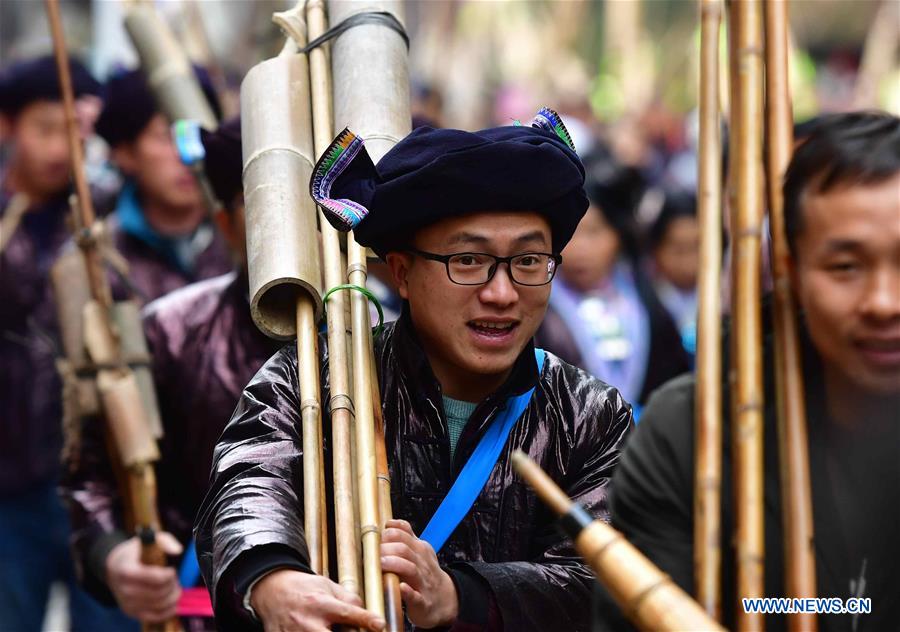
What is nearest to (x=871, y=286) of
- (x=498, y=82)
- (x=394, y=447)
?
(x=394, y=447)

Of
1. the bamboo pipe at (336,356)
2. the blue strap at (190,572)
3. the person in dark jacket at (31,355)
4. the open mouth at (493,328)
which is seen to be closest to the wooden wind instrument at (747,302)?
the open mouth at (493,328)

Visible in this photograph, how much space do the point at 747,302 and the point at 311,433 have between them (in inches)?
36.6

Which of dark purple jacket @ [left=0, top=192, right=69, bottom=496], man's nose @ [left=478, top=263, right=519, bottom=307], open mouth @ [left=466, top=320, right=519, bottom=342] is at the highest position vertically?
dark purple jacket @ [left=0, top=192, right=69, bottom=496]

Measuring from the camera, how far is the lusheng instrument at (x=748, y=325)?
257 centimetres

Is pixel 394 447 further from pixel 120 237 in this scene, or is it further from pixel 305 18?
pixel 120 237

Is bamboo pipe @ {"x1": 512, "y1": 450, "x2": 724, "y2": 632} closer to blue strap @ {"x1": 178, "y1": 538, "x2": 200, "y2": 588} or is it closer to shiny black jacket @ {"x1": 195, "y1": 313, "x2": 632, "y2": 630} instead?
shiny black jacket @ {"x1": 195, "y1": 313, "x2": 632, "y2": 630}

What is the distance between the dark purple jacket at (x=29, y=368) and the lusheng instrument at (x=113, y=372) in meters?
1.25

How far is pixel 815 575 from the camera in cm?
262

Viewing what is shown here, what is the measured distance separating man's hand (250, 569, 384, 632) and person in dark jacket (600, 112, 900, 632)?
45cm

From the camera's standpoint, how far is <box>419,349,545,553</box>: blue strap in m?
3.23

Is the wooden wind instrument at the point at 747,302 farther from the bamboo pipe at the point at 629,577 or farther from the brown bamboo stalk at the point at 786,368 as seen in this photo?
the bamboo pipe at the point at 629,577

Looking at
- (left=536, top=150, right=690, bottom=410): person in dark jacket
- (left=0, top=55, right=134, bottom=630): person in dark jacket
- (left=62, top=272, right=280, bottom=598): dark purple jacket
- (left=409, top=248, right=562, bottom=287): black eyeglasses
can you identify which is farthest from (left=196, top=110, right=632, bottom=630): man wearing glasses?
(left=536, top=150, right=690, bottom=410): person in dark jacket

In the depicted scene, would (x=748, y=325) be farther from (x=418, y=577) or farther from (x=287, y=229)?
(x=287, y=229)

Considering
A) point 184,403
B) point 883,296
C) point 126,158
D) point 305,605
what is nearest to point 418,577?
point 305,605
